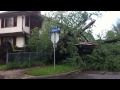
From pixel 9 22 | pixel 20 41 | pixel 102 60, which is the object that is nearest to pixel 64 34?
pixel 102 60

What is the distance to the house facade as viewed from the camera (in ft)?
84.8

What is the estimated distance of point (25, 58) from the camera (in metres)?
18.0

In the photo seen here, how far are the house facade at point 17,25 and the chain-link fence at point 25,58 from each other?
689cm

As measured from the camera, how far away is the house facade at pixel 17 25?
25859 mm

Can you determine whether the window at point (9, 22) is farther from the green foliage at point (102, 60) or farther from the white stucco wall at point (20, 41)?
the green foliage at point (102, 60)

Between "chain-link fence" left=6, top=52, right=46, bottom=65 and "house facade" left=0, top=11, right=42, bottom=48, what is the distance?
6.89 metres

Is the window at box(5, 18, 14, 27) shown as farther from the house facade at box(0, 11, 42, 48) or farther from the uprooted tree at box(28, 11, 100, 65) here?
the uprooted tree at box(28, 11, 100, 65)

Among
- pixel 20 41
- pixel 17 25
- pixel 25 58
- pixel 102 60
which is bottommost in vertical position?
pixel 102 60

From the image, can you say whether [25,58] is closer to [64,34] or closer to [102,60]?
[64,34]

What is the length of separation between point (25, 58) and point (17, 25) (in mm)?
9132

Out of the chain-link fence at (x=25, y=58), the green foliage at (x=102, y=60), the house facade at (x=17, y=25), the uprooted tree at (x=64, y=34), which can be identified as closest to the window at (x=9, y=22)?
the house facade at (x=17, y=25)
